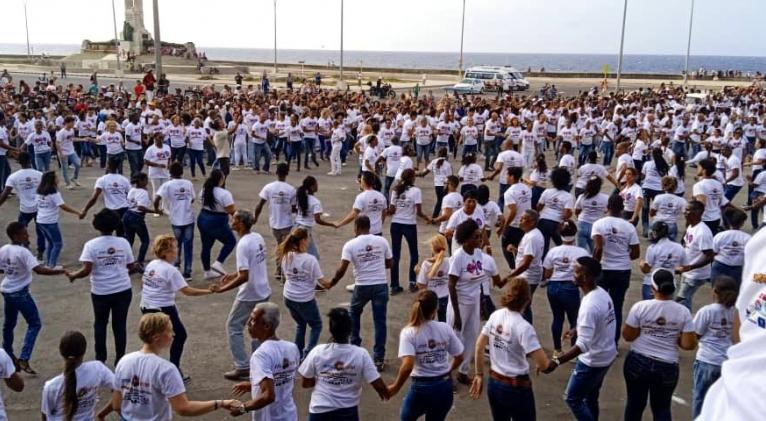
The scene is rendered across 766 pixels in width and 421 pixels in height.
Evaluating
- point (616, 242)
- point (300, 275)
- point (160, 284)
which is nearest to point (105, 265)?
point (160, 284)

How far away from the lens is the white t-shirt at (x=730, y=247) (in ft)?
26.8

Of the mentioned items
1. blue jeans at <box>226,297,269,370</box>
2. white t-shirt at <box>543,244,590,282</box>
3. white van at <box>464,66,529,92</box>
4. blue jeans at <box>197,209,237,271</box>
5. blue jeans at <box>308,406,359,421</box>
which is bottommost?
blue jeans at <box>226,297,269,370</box>

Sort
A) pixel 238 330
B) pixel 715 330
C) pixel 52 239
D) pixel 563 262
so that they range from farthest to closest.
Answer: pixel 52 239 → pixel 563 262 → pixel 238 330 → pixel 715 330

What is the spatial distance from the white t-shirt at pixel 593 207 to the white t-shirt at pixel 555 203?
0.25m

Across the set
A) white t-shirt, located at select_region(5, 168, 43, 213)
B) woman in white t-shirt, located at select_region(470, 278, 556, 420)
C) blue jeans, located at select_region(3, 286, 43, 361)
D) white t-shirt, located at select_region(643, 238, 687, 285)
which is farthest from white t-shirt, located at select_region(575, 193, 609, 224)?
white t-shirt, located at select_region(5, 168, 43, 213)

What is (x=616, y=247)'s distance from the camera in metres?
8.23

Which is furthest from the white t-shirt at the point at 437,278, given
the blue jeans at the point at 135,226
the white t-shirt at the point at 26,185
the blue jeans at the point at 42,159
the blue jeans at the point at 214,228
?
the blue jeans at the point at 42,159

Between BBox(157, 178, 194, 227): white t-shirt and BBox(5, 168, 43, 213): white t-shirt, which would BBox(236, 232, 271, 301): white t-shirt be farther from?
BBox(5, 168, 43, 213): white t-shirt

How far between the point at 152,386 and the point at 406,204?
5.77m

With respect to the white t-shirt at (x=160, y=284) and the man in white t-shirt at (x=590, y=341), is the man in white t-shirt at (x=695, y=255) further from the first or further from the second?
the white t-shirt at (x=160, y=284)

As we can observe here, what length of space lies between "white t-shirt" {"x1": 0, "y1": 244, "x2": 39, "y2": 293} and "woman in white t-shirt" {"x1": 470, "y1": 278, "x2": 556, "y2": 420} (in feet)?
16.5

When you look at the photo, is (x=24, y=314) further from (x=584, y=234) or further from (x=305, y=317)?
(x=584, y=234)

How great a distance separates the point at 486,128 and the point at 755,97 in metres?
20.1

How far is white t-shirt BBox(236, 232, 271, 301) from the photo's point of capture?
24.0ft
